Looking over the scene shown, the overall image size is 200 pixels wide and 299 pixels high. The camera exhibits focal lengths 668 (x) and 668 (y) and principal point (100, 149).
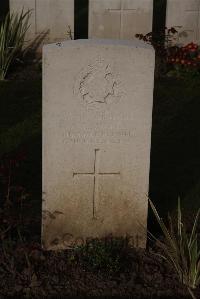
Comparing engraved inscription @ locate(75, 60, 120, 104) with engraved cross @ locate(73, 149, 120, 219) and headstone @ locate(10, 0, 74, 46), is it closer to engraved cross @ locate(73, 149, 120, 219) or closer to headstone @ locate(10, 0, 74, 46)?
engraved cross @ locate(73, 149, 120, 219)

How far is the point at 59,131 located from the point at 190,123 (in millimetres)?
4014

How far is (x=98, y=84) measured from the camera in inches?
191

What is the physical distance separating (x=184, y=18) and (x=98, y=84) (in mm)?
6644

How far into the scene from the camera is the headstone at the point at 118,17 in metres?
10.9

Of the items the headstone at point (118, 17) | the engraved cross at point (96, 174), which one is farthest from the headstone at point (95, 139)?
the headstone at point (118, 17)

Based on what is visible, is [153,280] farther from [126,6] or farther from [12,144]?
[126,6]

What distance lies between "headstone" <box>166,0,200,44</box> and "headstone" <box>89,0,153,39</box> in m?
0.35

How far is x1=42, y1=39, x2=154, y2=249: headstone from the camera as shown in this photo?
4.80 m

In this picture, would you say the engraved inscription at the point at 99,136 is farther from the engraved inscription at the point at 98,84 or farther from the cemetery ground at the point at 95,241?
the cemetery ground at the point at 95,241

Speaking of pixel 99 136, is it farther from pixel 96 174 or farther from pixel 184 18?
pixel 184 18

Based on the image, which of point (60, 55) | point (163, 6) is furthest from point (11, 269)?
point (163, 6)

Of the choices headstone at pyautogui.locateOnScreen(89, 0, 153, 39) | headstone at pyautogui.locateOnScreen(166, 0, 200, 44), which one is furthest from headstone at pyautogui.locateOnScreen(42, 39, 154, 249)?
headstone at pyautogui.locateOnScreen(166, 0, 200, 44)

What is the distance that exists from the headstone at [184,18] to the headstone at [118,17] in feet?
1.14

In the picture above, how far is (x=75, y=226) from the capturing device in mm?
5203
